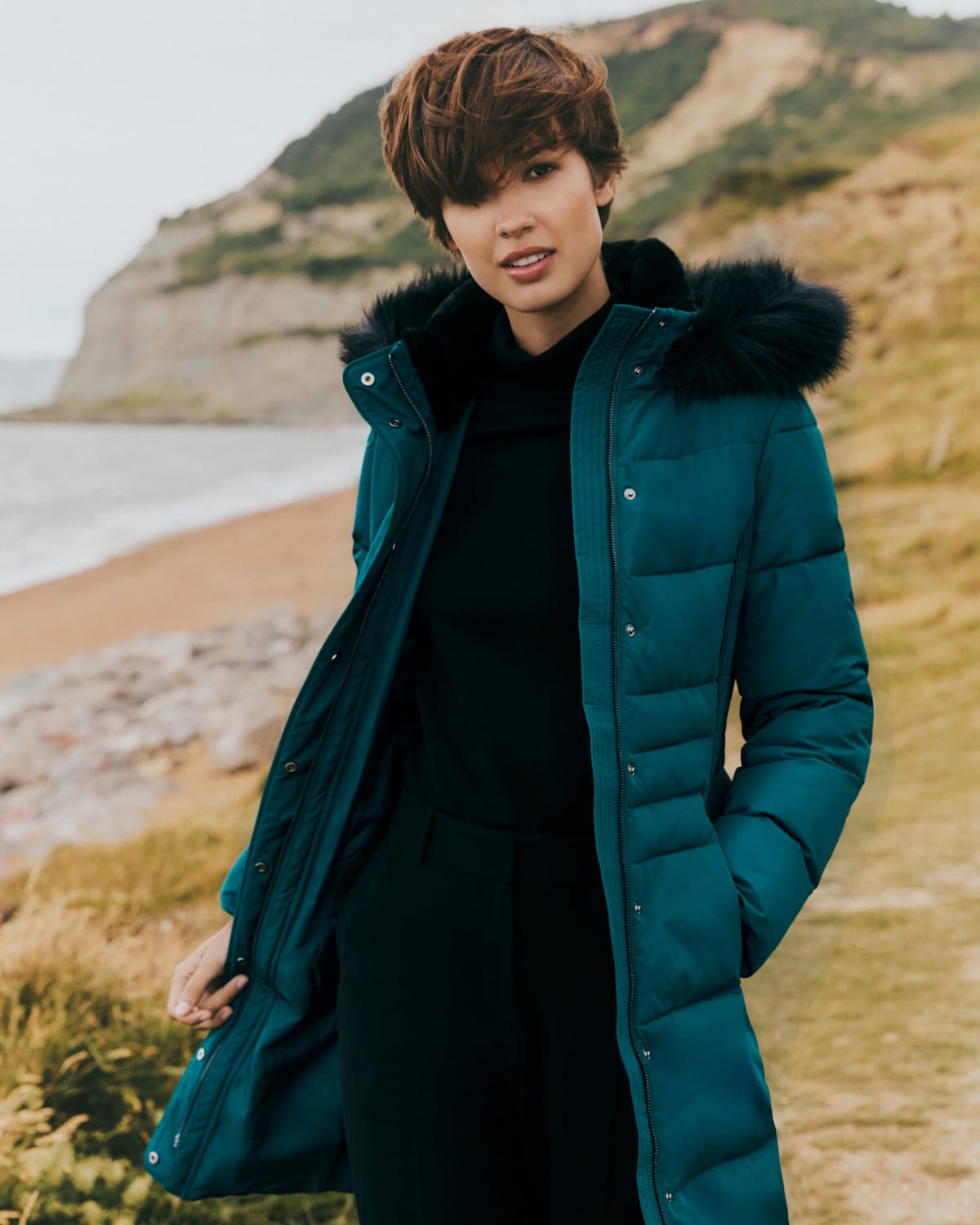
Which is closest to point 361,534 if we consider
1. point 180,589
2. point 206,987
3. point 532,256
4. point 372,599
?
point 372,599

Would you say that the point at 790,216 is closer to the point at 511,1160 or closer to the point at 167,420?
the point at 511,1160

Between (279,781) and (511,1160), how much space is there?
0.58m

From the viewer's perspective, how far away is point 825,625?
4.32 ft

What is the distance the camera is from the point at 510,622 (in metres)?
1.35

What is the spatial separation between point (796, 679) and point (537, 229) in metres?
0.64

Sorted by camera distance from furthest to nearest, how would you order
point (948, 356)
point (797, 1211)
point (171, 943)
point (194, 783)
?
point (948, 356)
point (194, 783)
point (171, 943)
point (797, 1211)

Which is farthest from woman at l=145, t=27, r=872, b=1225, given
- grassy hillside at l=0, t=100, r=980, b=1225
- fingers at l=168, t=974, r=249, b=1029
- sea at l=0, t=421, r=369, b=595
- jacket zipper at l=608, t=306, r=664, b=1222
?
sea at l=0, t=421, r=369, b=595

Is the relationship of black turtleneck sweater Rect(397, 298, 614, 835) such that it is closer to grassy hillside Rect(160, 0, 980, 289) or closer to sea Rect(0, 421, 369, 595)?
grassy hillside Rect(160, 0, 980, 289)

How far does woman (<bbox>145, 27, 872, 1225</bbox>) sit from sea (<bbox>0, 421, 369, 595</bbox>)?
993 centimetres

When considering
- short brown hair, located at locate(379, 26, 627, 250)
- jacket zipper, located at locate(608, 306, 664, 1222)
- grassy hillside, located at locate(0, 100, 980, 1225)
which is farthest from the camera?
grassy hillside, located at locate(0, 100, 980, 1225)

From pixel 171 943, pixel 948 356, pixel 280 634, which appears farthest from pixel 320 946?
pixel 280 634

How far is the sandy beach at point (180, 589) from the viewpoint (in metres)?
9.40

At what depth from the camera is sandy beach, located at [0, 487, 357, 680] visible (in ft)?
30.8

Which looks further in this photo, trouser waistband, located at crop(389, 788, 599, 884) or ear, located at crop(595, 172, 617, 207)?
ear, located at crop(595, 172, 617, 207)
